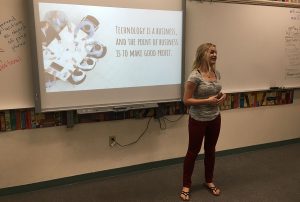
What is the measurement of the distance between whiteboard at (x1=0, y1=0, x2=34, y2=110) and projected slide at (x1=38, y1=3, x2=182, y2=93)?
0.16 metres

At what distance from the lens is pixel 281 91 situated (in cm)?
357

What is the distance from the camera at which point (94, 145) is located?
270 centimetres

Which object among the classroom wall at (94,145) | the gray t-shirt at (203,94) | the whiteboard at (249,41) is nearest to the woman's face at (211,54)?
the gray t-shirt at (203,94)

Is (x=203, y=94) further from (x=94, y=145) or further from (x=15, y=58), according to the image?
(x=15, y=58)

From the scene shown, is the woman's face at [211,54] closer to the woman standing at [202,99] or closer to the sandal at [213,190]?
the woman standing at [202,99]

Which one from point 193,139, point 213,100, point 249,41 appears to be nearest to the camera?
point 213,100

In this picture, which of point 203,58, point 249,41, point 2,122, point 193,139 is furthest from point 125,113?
point 249,41

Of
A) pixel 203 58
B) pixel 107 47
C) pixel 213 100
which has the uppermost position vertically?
pixel 107 47

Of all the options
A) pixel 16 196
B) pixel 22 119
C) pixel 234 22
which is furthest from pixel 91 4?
pixel 16 196

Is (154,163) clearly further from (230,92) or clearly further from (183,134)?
(230,92)

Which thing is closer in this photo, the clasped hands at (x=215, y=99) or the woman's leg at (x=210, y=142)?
the clasped hands at (x=215, y=99)

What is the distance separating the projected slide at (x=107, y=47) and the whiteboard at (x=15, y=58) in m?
0.16

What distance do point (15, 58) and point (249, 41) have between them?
258 centimetres

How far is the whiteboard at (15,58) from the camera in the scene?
2.19 m
